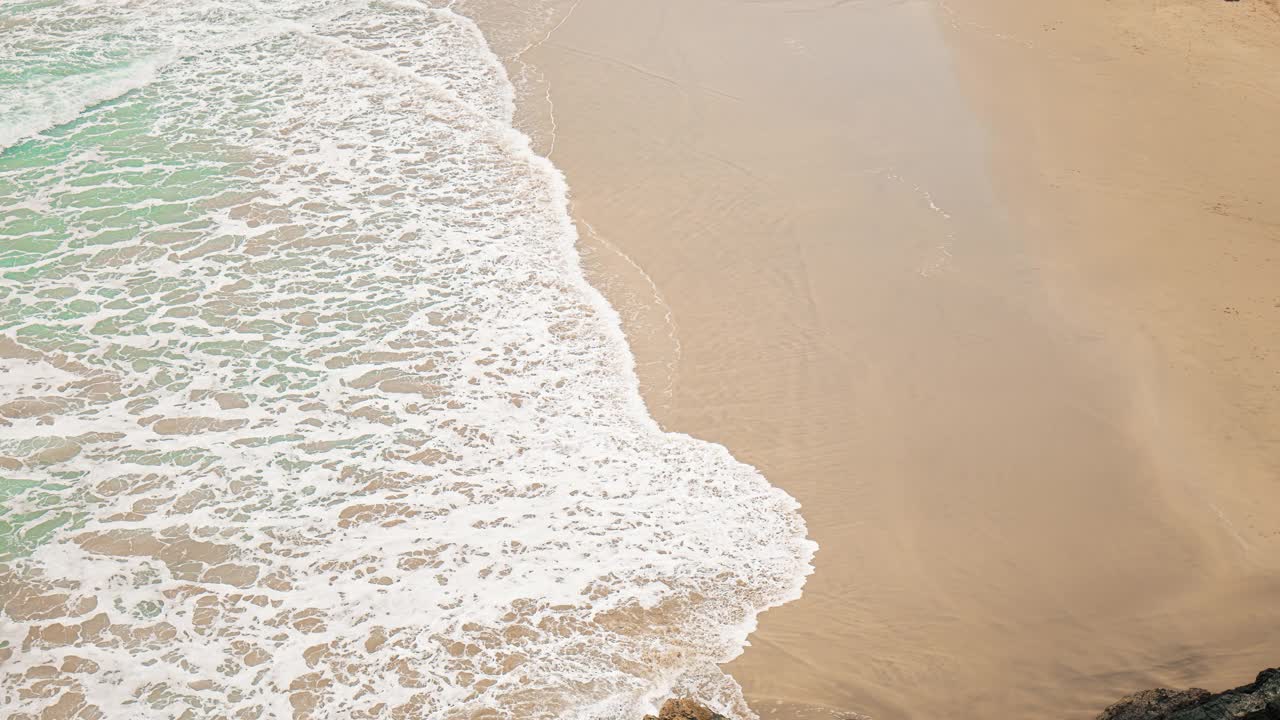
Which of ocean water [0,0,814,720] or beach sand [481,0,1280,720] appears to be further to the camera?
beach sand [481,0,1280,720]

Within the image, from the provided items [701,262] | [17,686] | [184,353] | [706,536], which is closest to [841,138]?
[701,262]

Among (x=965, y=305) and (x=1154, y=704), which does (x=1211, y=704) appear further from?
(x=965, y=305)

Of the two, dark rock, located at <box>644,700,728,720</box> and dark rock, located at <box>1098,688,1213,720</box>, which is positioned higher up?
dark rock, located at <box>1098,688,1213,720</box>

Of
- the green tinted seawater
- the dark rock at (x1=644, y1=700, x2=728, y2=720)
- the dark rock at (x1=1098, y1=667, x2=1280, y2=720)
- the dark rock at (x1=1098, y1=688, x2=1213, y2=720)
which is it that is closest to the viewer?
the dark rock at (x1=1098, y1=667, x2=1280, y2=720)

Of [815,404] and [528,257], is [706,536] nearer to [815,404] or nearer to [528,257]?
[815,404]

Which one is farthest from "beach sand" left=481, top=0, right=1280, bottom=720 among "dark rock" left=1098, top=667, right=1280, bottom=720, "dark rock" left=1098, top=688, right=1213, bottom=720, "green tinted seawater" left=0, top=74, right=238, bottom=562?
"green tinted seawater" left=0, top=74, right=238, bottom=562

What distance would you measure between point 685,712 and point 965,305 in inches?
189

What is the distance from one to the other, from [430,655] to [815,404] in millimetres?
3441

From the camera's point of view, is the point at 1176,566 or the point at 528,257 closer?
the point at 1176,566

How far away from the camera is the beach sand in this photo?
18.7ft

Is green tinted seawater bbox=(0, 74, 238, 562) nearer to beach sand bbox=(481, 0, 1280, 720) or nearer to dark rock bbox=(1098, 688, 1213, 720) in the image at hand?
beach sand bbox=(481, 0, 1280, 720)

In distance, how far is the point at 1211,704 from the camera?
4.17m

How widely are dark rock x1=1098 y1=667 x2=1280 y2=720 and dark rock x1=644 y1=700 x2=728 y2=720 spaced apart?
202cm

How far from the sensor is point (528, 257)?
9.09m
